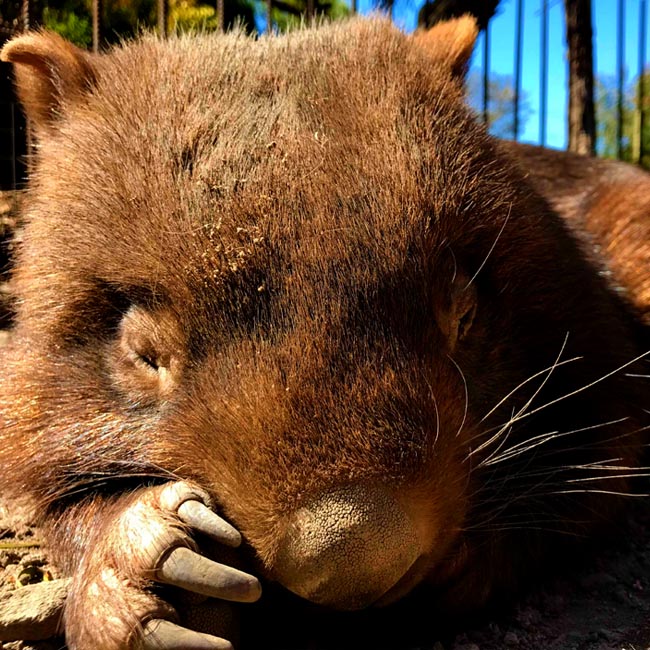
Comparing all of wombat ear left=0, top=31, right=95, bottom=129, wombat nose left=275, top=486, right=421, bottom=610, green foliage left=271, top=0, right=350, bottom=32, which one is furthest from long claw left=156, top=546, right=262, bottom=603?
green foliage left=271, top=0, right=350, bottom=32

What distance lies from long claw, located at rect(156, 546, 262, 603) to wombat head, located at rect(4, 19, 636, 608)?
0.10 meters

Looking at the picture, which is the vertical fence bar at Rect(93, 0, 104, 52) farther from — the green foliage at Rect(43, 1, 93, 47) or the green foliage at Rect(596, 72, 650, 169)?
the green foliage at Rect(596, 72, 650, 169)

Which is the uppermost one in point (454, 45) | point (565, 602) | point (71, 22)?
point (71, 22)

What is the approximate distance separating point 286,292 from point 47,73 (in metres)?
1.47

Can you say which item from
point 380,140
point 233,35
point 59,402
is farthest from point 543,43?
point 59,402

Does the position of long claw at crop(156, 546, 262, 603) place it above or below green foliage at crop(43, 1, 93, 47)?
below

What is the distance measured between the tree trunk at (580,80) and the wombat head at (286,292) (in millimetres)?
6021

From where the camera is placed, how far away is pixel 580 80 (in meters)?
8.55

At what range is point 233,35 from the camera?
10.6ft

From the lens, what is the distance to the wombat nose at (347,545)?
75.4 inches

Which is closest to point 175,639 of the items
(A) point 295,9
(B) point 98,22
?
(B) point 98,22

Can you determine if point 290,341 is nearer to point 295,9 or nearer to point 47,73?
point 47,73

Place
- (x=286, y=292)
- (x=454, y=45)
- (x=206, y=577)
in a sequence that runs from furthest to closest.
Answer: (x=454, y=45) → (x=286, y=292) → (x=206, y=577)

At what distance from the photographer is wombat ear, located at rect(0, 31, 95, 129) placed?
2.90 meters
